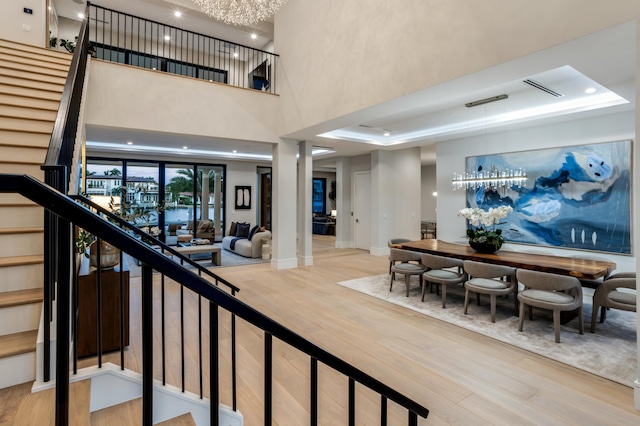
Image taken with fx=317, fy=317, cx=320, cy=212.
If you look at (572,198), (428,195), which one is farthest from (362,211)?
(428,195)

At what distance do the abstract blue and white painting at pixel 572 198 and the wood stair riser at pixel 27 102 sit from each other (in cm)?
714

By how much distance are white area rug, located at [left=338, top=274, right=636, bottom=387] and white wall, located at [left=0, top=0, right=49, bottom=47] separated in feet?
26.0

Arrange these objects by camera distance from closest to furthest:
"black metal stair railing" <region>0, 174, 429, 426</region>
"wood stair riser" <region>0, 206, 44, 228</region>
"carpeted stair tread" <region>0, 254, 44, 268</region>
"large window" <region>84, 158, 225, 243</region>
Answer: "black metal stair railing" <region>0, 174, 429, 426</region> → "carpeted stair tread" <region>0, 254, 44, 268</region> → "wood stair riser" <region>0, 206, 44, 228</region> → "large window" <region>84, 158, 225, 243</region>

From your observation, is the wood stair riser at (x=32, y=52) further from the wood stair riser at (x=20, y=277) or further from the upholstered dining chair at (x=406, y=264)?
the upholstered dining chair at (x=406, y=264)

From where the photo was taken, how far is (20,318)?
5.64 feet

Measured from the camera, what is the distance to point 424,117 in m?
6.00

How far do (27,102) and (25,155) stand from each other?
1.09m

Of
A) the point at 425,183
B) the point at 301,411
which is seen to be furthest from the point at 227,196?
the point at 301,411

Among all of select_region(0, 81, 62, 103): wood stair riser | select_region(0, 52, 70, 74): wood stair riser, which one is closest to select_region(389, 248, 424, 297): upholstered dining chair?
select_region(0, 81, 62, 103): wood stair riser

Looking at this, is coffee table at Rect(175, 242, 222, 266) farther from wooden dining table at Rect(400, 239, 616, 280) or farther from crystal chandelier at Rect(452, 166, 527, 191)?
crystal chandelier at Rect(452, 166, 527, 191)

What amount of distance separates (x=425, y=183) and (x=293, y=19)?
9516mm

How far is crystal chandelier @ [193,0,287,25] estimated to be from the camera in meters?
4.21

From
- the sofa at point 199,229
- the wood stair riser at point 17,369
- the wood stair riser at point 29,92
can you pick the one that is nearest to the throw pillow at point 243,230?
the sofa at point 199,229

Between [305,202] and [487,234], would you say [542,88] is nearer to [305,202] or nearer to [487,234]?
[487,234]
